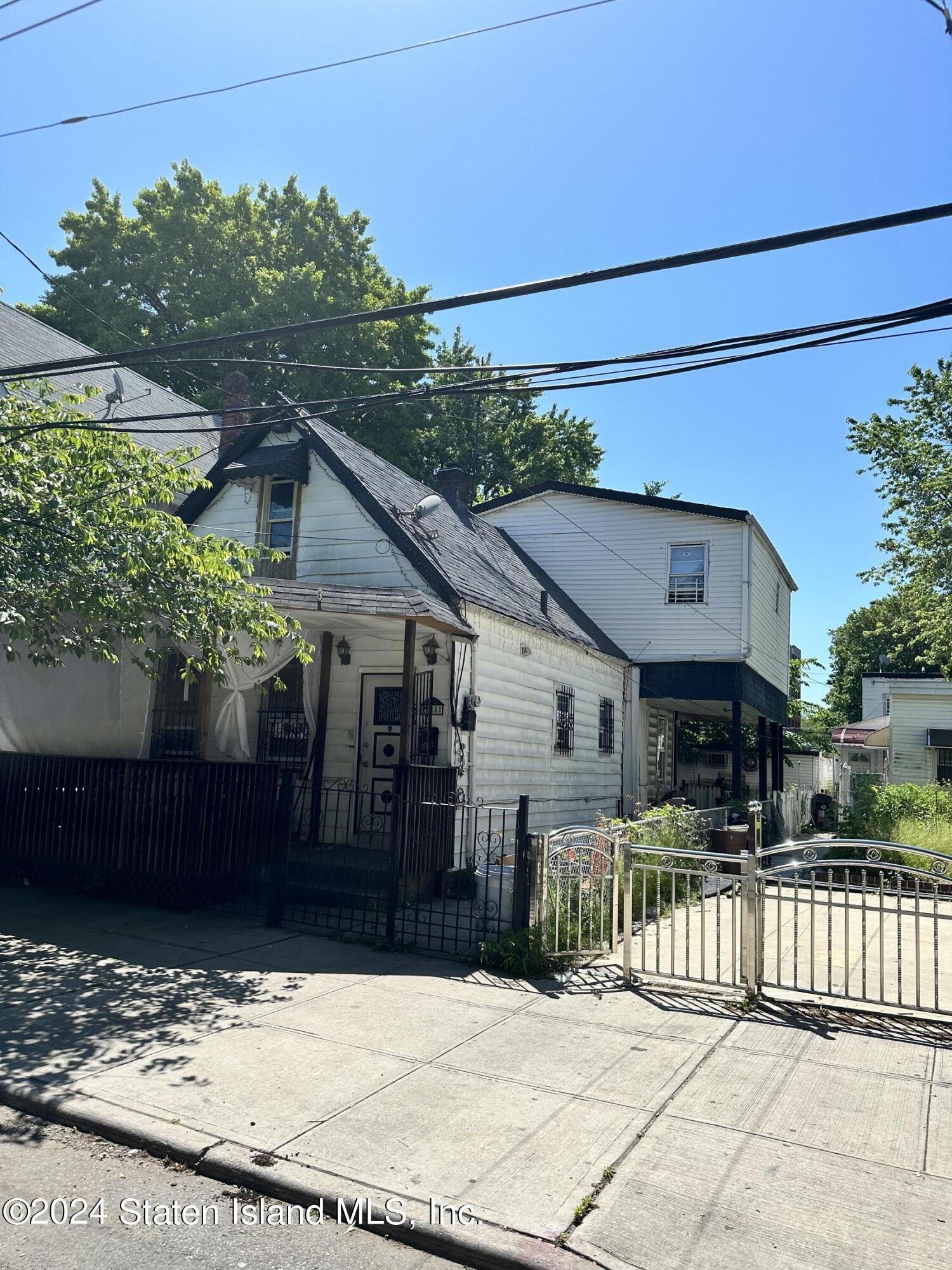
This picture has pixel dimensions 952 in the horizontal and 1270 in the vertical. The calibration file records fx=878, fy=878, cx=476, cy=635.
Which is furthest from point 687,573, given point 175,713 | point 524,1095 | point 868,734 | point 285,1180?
point 868,734

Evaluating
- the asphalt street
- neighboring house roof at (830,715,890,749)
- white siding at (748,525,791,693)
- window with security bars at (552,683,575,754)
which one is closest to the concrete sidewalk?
the asphalt street

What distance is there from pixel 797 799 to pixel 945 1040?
58.2 feet

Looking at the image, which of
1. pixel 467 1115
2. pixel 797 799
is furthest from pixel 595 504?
pixel 467 1115

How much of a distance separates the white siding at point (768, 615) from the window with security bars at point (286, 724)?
1062 cm

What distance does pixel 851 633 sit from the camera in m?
63.2

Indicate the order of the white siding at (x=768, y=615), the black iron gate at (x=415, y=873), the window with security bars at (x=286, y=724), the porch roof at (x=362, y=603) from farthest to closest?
the white siding at (x=768, y=615)
the window with security bars at (x=286, y=724)
the porch roof at (x=362, y=603)
the black iron gate at (x=415, y=873)

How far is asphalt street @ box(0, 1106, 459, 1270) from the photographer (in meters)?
3.52

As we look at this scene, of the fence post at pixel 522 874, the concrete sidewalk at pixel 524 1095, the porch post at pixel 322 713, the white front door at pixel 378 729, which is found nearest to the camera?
the concrete sidewalk at pixel 524 1095

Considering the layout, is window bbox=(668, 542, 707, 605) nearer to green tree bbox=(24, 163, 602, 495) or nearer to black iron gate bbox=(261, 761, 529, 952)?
black iron gate bbox=(261, 761, 529, 952)

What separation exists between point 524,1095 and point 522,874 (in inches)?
131

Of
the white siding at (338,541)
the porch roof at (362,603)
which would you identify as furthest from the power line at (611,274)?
the white siding at (338,541)

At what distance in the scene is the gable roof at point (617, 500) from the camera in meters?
19.9

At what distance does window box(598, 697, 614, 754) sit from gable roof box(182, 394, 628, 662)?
1.13m

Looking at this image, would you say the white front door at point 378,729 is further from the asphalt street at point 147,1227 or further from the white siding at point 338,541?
the asphalt street at point 147,1227
